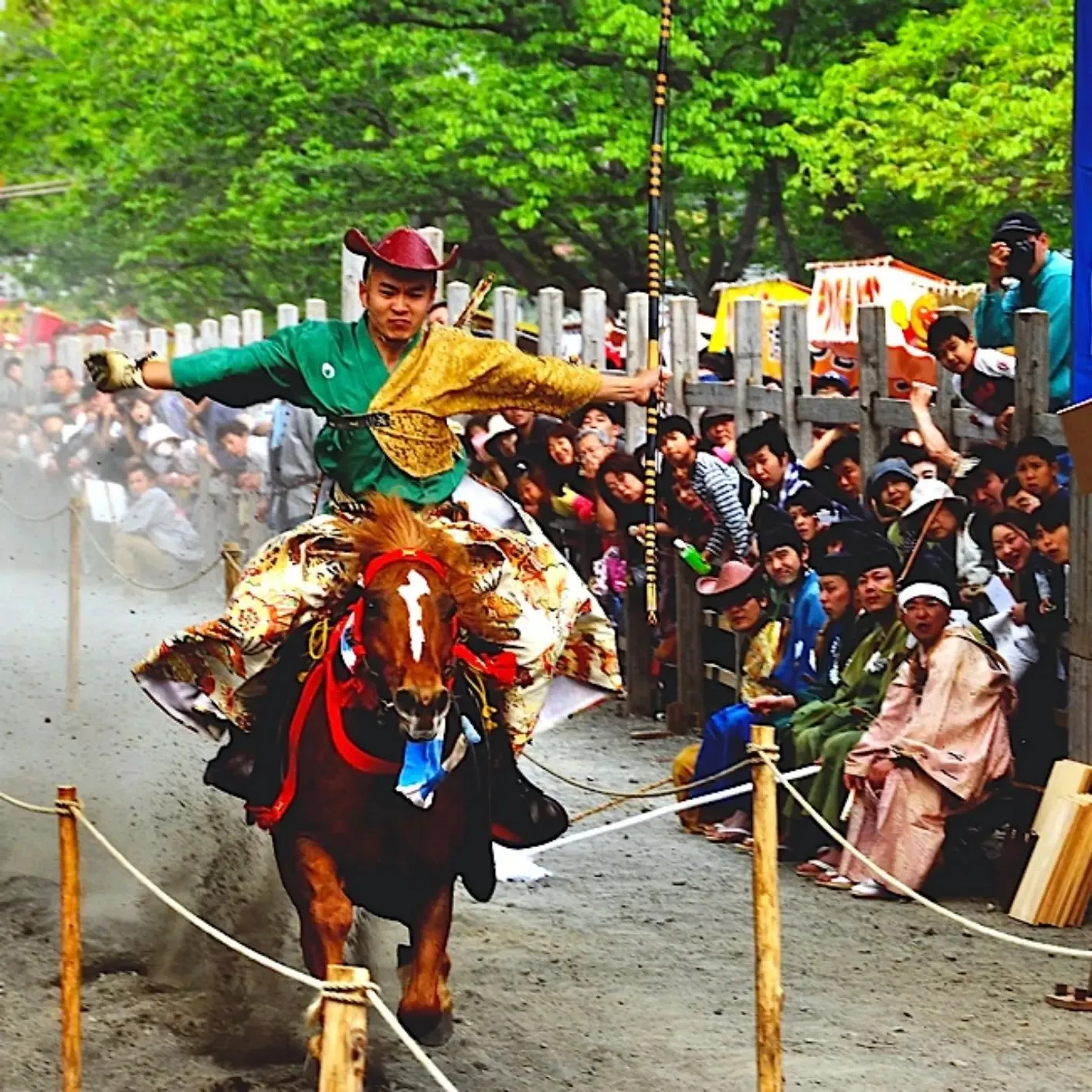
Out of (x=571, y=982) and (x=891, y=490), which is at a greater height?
(x=891, y=490)

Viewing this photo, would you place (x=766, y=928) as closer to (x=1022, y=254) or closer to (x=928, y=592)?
(x=928, y=592)

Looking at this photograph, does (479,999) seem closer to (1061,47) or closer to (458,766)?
(458,766)

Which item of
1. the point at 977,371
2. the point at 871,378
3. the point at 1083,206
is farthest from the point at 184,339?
the point at 1083,206

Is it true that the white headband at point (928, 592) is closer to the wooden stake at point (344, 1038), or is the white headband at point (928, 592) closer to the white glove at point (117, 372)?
the white glove at point (117, 372)

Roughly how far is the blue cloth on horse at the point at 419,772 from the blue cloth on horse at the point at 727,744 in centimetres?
375

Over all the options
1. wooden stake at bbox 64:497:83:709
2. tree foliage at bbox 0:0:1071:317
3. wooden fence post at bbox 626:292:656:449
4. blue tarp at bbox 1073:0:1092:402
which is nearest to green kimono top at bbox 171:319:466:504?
blue tarp at bbox 1073:0:1092:402

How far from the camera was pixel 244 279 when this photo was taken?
28812mm

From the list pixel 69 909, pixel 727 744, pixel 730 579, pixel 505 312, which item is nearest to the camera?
pixel 69 909

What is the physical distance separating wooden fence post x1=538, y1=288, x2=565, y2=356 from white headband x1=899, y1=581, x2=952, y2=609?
7674 millimetres

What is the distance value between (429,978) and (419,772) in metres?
0.65

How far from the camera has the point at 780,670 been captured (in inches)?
403

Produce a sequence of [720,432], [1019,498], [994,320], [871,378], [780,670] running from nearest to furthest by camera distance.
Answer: [1019,498], [780,670], [994,320], [871,378], [720,432]

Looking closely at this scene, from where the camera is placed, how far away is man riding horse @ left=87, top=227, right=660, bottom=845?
22.6ft

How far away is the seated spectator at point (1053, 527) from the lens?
8867 mm
